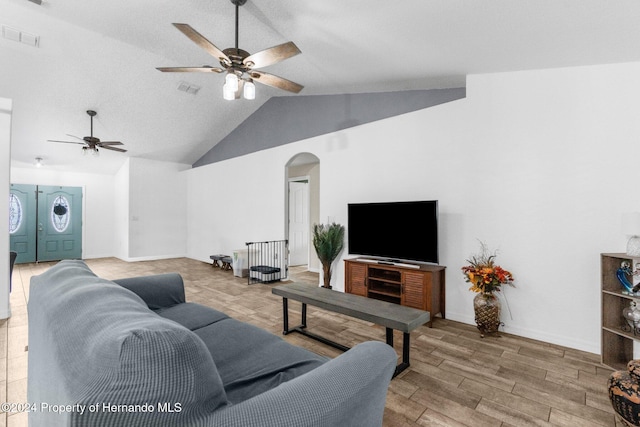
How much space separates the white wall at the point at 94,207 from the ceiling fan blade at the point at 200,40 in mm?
7956

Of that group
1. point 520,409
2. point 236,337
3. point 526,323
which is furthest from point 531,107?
point 236,337

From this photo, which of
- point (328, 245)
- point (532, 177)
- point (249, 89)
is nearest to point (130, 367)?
point (249, 89)

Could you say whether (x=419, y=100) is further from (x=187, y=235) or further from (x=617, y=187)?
(x=187, y=235)

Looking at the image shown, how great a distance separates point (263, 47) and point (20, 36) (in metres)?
2.98

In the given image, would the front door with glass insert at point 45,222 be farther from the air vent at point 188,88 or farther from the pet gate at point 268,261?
the pet gate at point 268,261

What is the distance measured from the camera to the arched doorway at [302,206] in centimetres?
690

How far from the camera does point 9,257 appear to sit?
143 inches

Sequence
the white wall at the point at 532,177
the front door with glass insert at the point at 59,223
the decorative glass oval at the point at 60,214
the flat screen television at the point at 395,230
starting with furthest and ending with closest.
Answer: the decorative glass oval at the point at 60,214, the front door with glass insert at the point at 59,223, the flat screen television at the point at 395,230, the white wall at the point at 532,177

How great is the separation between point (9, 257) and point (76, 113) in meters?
2.98

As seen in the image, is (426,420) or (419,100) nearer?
(426,420)

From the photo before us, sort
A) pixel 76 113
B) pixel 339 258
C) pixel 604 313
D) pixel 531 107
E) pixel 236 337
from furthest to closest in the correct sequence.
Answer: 1. pixel 76 113
2. pixel 339 258
3. pixel 531 107
4. pixel 604 313
5. pixel 236 337

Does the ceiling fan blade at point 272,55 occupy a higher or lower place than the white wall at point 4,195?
higher

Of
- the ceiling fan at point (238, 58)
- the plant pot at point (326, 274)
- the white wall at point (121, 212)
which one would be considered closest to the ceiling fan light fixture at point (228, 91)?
the ceiling fan at point (238, 58)

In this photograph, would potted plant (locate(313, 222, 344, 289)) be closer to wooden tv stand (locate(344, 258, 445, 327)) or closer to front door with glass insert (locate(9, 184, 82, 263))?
wooden tv stand (locate(344, 258, 445, 327))
